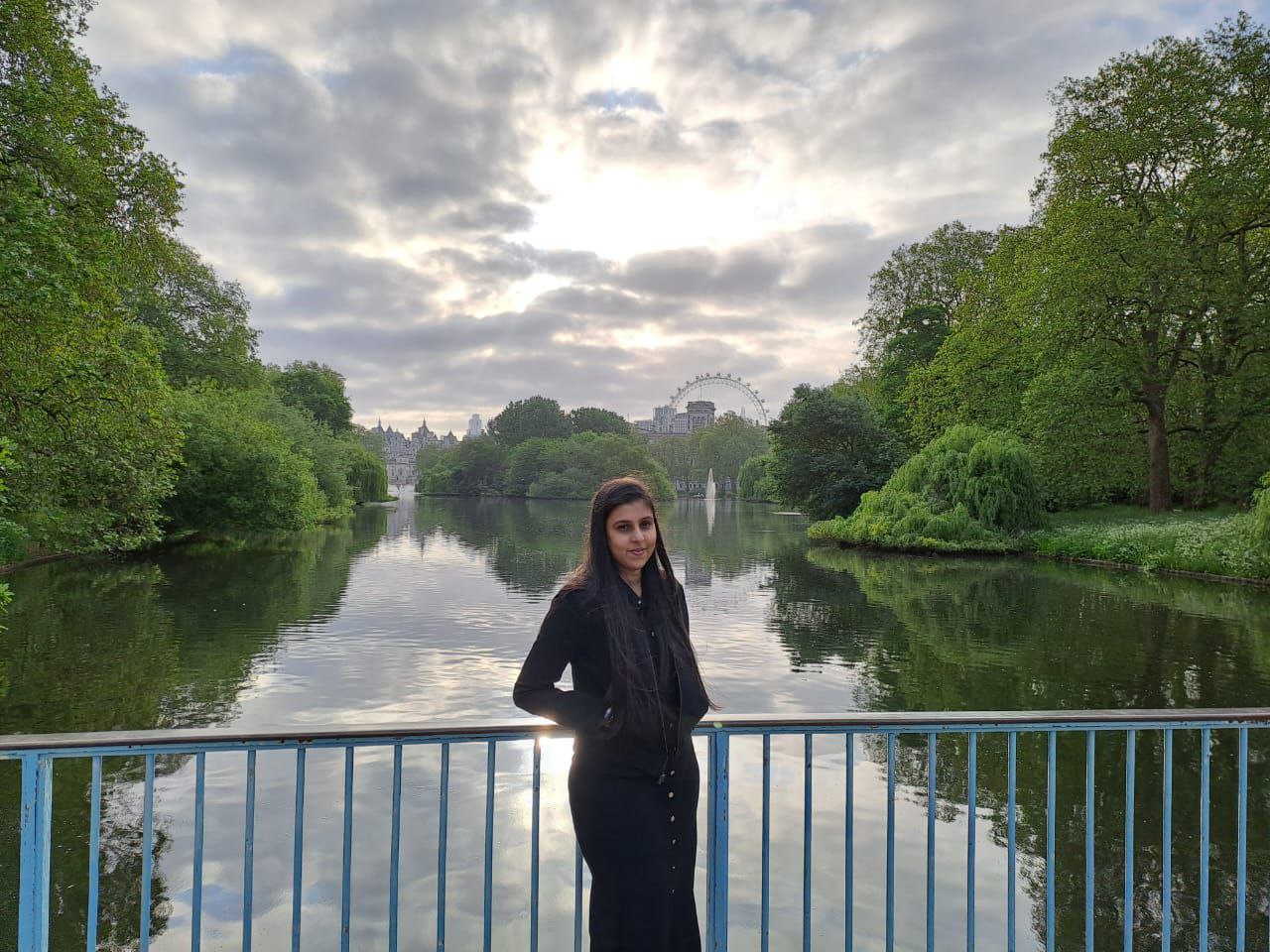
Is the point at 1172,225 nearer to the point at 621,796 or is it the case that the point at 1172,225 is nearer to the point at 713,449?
the point at 621,796

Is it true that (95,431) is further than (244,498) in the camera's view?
No

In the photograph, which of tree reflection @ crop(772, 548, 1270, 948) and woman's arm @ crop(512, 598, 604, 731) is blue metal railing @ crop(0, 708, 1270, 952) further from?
tree reflection @ crop(772, 548, 1270, 948)

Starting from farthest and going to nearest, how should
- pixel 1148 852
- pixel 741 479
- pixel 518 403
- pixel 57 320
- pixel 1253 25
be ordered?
pixel 518 403 → pixel 741 479 → pixel 1253 25 → pixel 57 320 → pixel 1148 852

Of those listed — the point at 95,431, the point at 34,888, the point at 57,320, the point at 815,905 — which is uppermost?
the point at 57,320

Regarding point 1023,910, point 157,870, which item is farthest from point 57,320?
point 1023,910

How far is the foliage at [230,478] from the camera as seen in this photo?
2583 centimetres

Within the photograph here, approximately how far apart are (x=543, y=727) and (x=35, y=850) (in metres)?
1.40

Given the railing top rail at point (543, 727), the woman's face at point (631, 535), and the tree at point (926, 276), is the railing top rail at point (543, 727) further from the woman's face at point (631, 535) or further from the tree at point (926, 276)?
the tree at point (926, 276)

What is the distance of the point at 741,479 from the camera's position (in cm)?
9131

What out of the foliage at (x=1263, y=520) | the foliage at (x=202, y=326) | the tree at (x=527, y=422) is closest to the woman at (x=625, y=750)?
the foliage at (x=1263, y=520)

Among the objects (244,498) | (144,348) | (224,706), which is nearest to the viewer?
(224,706)

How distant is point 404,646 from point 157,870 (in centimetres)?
706

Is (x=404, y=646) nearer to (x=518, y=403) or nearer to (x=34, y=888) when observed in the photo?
(x=34, y=888)

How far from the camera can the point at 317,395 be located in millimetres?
60750
